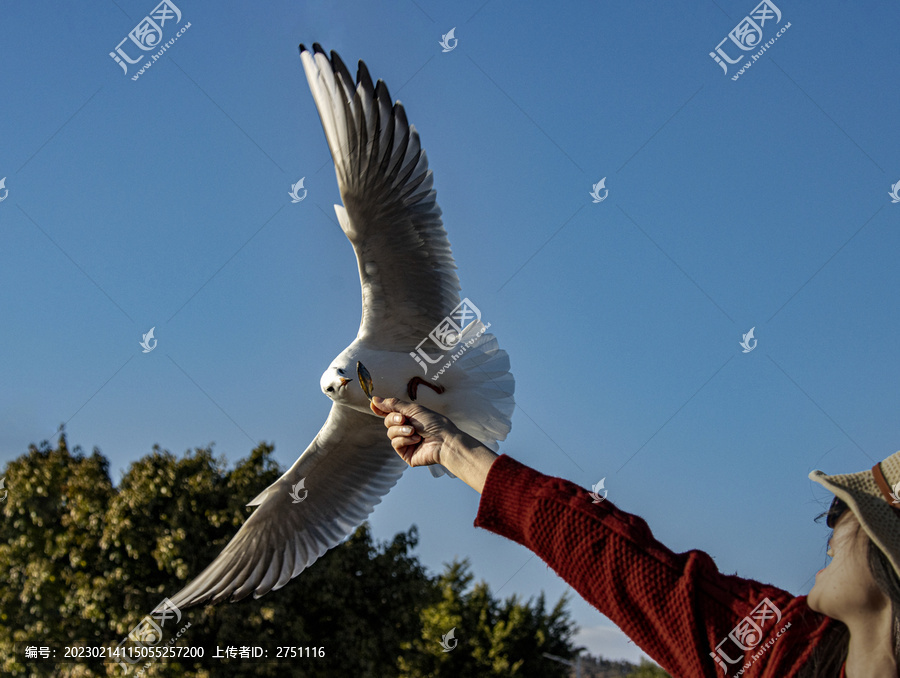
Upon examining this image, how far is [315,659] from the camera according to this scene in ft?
41.9

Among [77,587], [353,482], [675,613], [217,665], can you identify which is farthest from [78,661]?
[675,613]

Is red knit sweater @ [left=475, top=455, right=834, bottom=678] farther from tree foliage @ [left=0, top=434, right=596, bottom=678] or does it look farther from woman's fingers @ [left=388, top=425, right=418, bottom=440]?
tree foliage @ [left=0, top=434, right=596, bottom=678]

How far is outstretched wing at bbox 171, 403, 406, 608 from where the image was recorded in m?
5.79

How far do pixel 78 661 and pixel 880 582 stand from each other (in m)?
14.3

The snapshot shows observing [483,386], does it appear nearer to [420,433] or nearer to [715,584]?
[420,433]

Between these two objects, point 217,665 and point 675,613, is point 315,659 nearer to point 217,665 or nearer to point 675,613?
point 217,665

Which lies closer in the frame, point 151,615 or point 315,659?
point 151,615
